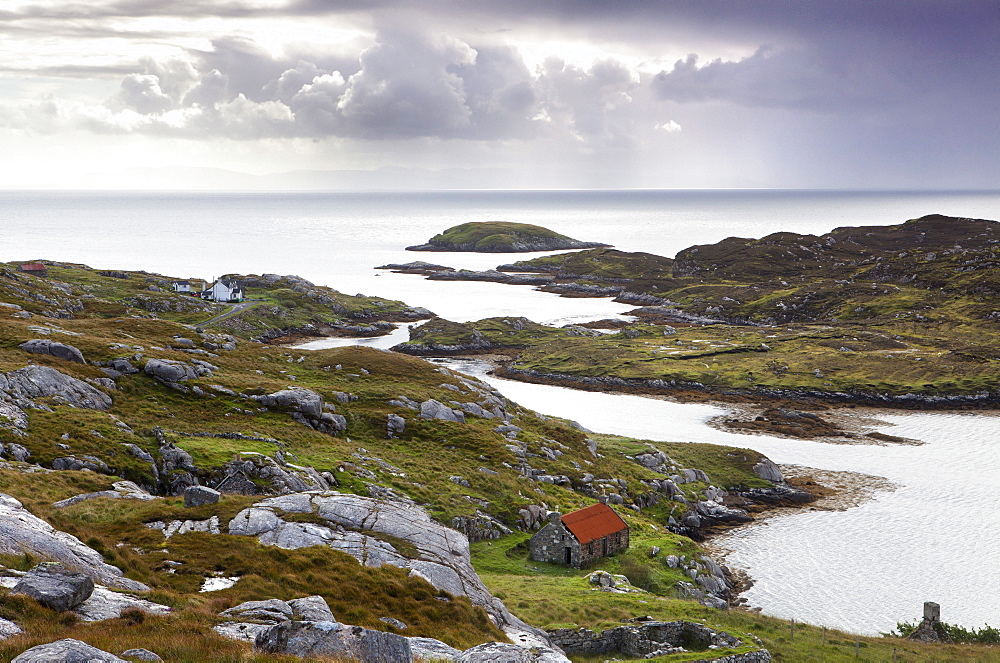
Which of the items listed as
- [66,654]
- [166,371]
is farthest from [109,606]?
[166,371]

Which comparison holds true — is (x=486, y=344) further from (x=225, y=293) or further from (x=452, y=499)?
(x=452, y=499)

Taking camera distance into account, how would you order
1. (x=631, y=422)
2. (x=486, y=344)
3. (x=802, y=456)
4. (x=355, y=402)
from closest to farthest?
(x=355, y=402)
(x=802, y=456)
(x=631, y=422)
(x=486, y=344)

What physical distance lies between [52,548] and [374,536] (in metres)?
11.9

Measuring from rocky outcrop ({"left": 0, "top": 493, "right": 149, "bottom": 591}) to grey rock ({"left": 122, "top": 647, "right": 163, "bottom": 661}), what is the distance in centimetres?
578

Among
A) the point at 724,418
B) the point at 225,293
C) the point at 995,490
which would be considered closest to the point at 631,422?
the point at 724,418

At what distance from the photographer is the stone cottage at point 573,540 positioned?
5391 cm

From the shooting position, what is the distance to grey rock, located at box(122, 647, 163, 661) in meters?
15.3

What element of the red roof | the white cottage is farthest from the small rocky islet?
the white cottage

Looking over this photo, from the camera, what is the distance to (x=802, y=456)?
95.4m

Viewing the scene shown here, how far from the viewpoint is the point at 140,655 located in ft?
50.8

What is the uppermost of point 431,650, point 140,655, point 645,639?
point 140,655

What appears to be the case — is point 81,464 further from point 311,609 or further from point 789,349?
point 789,349

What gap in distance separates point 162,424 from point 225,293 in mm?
126437

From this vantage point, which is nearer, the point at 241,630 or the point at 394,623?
the point at 241,630
